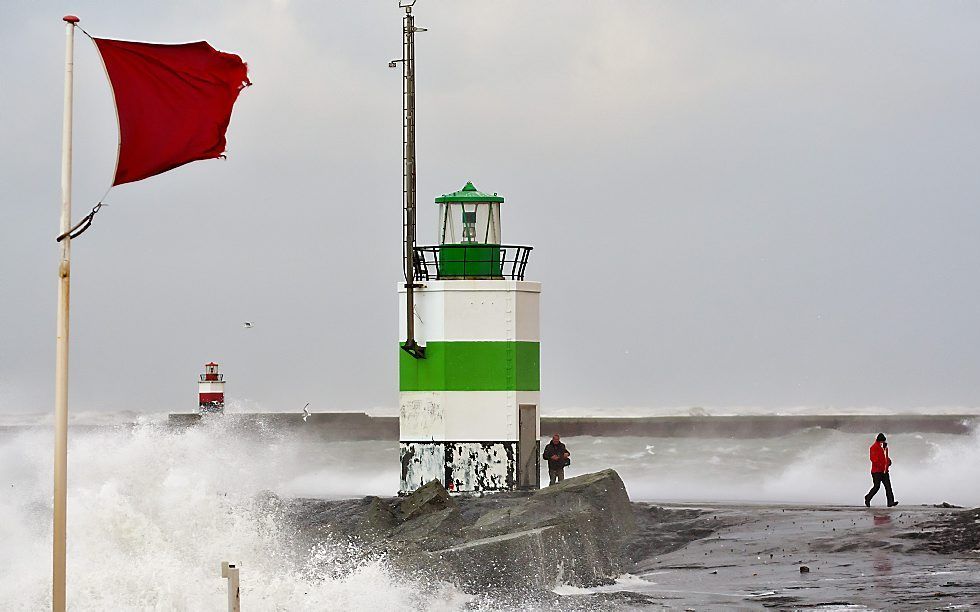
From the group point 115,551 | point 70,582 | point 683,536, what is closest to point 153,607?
point 70,582

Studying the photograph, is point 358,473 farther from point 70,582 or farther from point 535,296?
point 70,582

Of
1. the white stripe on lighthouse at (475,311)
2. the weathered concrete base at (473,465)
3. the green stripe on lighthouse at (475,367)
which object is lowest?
the weathered concrete base at (473,465)

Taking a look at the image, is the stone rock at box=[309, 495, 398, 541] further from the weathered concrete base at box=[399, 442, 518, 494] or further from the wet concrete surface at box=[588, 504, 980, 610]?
the wet concrete surface at box=[588, 504, 980, 610]

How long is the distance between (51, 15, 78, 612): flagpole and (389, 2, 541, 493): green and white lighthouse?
13.0 meters

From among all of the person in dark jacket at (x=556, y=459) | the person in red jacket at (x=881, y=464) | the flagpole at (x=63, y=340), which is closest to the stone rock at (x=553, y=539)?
the person in dark jacket at (x=556, y=459)

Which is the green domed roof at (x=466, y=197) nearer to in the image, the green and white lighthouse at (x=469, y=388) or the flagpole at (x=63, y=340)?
the green and white lighthouse at (x=469, y=388)

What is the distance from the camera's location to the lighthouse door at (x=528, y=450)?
2444cm

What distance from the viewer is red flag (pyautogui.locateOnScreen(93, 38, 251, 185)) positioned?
1179 cm

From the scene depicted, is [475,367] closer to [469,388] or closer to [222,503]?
[469,388]

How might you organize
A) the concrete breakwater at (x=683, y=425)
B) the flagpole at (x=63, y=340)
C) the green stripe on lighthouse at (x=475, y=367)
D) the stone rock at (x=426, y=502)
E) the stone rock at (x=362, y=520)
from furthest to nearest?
1. the concrete breakwater at (x=683, y=425)
2. the green stripe on lighthouse at (x=475, y=367)
3. the stone rock at (x=426, y=502)
4. the stone rock at (x=362, y=520)
5. the flagpole at (x=63, y=340)

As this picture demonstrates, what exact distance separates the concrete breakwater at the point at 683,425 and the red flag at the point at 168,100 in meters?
40.3

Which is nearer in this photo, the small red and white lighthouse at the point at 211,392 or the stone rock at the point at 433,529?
the stone rock at the point at 433,529

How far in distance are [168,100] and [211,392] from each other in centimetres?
3584

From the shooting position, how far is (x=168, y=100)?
12.0 meters
